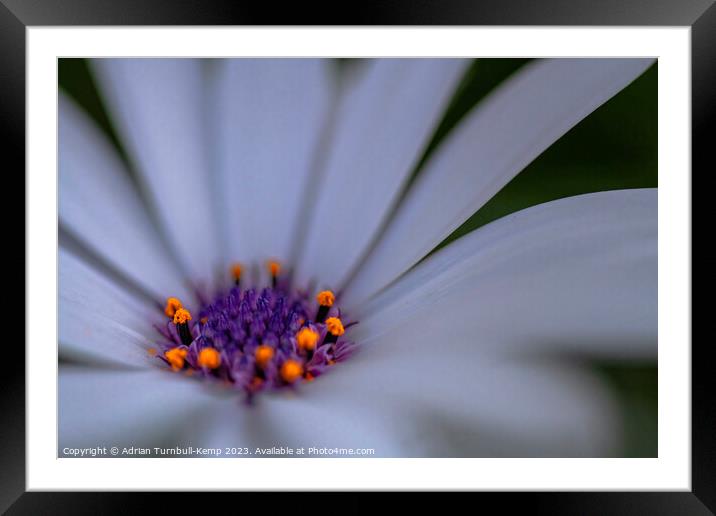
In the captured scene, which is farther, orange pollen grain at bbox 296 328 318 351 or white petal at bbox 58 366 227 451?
orange pollen grain at bbox 296 328 318 351

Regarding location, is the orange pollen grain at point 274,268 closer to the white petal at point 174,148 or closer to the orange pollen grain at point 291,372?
the white petal at point 174,148

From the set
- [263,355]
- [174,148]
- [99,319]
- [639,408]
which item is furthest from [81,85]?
[639,408]

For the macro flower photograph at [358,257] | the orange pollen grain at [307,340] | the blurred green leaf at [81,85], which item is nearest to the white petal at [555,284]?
the macro flower photograph at [358,257]

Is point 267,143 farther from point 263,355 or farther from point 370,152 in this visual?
point 263,355

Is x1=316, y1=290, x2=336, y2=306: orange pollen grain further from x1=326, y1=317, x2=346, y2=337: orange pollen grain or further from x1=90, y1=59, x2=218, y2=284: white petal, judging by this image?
x1=90, y1=59, x2=218, y2=284: white petal

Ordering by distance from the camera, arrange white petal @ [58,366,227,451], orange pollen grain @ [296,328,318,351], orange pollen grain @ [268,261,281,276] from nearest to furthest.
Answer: white petal @ [58,366,227,451] < orange pollen grain @ [296,328,318,351] < orange pollen grain @ [268,261,281,276]

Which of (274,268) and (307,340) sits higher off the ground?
(274,268)

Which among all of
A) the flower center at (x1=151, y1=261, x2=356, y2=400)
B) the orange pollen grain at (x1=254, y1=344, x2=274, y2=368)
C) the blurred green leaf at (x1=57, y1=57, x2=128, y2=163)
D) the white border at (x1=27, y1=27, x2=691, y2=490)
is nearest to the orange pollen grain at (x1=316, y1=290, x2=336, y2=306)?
the flower center at (x1=151, y1=261, x2=356, y2=400)
